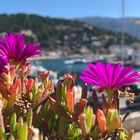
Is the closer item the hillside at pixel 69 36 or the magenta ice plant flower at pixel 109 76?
the magenta ice plant flower at pixel 109 76

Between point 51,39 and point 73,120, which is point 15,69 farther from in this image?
point 51,39

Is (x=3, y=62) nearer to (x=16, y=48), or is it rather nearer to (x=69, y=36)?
(x=16, y=48)

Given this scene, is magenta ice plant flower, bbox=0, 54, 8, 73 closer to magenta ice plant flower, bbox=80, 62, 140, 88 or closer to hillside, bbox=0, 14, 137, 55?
magenta ice plant flower, bbox=80, 62, 140, 88

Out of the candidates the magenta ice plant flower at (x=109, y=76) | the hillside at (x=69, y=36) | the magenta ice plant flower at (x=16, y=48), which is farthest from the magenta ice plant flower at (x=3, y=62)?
the hillside at (x=69, y=36)

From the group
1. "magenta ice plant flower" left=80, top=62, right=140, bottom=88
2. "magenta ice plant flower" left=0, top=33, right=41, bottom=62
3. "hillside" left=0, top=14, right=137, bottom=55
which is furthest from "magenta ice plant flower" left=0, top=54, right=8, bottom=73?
"hillside" left=0, top=14, right=137, bottom=55

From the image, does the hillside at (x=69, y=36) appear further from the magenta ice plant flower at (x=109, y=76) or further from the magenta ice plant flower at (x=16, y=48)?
the magenta ice plant flower at (x=109, y=76)

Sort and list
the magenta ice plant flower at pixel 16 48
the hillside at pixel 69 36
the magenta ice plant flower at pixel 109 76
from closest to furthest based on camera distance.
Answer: the magenta ice plant flower at pixel 109 76
the magenta ice plant flower at pixel 16 48
the hillside at pixel 69 36
